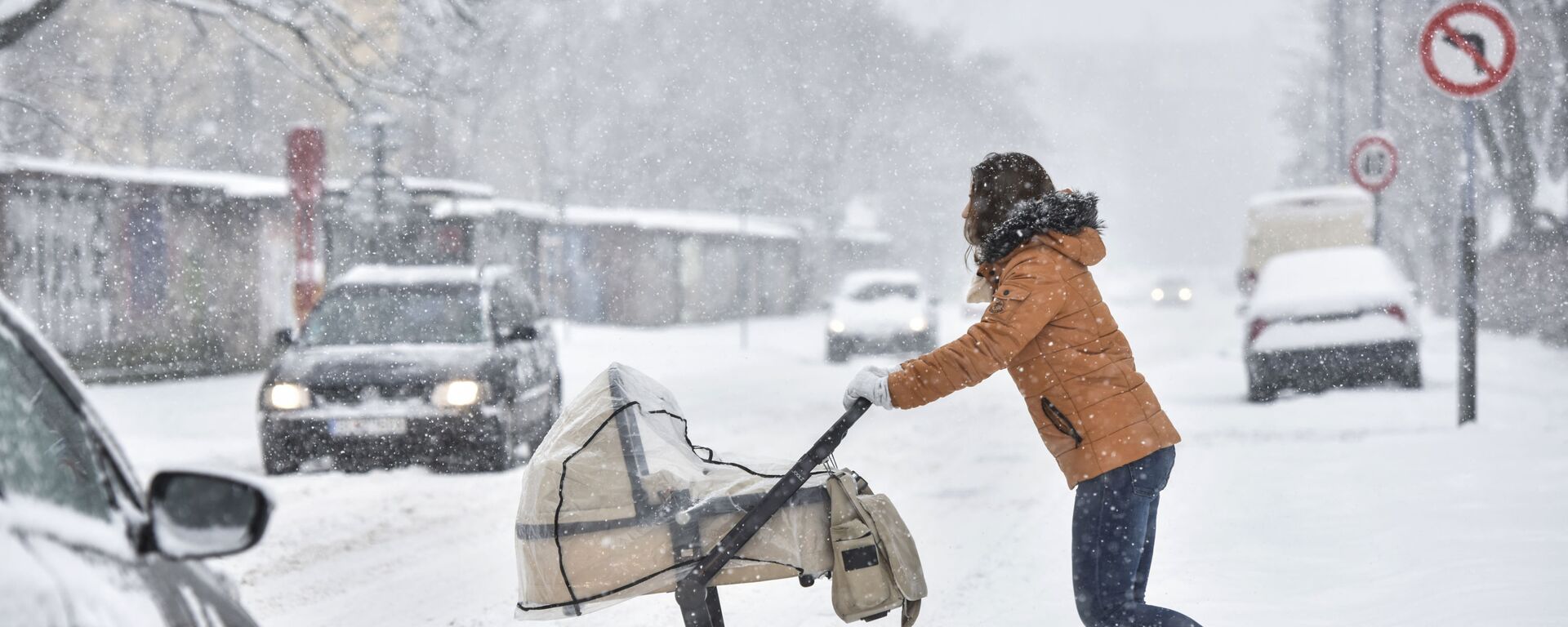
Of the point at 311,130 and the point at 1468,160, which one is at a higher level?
the point at 311,130

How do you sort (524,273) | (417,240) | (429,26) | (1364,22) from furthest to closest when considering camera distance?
(1364,22)
(524,273)
(417,240)
(429,26)

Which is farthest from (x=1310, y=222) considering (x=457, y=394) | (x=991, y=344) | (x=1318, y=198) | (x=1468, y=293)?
(x=991, y=344)

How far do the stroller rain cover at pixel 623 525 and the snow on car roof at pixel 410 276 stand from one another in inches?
311

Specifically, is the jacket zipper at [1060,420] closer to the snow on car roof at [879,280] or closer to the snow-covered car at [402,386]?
the snow-covered car at [402,386]

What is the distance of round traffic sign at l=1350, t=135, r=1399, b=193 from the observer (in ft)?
49.2

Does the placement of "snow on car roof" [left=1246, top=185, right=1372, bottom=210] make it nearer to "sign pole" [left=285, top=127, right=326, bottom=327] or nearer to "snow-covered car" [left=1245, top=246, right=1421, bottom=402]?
"snow-covered car" [left=1245, top=246, right=1421, bottom=402]

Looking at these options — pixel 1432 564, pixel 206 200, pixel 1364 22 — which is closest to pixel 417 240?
pixel 206 200

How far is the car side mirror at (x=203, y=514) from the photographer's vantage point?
2.11 meters

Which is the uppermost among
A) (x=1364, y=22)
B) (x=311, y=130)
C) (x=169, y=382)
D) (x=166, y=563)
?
(x=1364, y=22)

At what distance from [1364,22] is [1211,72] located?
8318 cm

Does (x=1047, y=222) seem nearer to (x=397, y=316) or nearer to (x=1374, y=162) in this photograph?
(x=397, y=316)

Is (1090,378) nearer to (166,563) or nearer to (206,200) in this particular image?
(166,563)

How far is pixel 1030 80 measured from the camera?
61156mm

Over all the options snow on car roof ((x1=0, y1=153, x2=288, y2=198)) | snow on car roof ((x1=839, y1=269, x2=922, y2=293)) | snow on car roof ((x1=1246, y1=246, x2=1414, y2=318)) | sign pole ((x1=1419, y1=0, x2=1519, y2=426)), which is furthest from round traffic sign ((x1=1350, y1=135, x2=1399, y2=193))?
snow on car roof ((x1=0, y1=153, x2=288, y2=198))
